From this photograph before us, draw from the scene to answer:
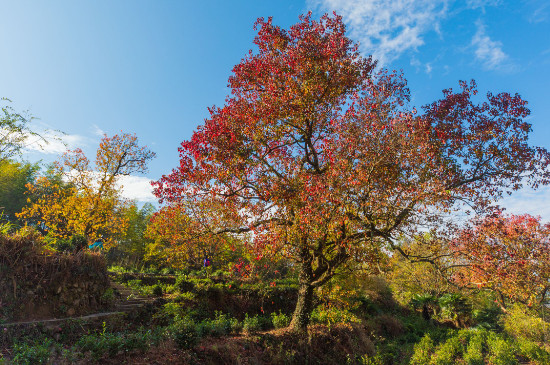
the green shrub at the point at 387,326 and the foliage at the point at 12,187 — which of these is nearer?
the green shrub at the point at 387,326

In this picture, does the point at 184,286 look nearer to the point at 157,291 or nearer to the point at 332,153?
the point at 157,291

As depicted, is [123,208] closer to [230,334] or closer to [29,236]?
[29,236]

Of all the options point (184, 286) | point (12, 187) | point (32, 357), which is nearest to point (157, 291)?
point (184, 286)

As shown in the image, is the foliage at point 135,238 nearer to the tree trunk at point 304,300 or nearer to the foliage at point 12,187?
the foliage at point 12,187

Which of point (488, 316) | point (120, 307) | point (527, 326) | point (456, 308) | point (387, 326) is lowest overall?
point (387, 326)

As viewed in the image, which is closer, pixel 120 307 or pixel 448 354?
pixel 448 354

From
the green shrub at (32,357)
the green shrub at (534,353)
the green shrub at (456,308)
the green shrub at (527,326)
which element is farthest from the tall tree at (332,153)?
the green shrub at (456,308)

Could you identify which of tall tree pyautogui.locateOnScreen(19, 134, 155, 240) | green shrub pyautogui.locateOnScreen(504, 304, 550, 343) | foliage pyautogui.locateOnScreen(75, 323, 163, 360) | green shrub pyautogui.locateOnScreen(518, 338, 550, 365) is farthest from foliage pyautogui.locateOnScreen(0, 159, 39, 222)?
green shrub pyautogui.locateOnScreen(504, 304, 550, 343)

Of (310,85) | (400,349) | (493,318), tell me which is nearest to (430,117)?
(310,85)

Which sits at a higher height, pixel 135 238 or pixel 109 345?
pixel 135 238

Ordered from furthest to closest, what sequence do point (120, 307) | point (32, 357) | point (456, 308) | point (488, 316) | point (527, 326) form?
point (456, 308) → point (488, 316) → point (527, 326) → point (120, 307) → point (32, 357)

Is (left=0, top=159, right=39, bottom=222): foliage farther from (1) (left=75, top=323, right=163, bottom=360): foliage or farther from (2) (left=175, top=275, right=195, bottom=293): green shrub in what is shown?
(1) (left=75, top=323, right=163, bottom=360): foliage

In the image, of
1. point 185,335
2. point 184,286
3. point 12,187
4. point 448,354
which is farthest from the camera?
point 12,187

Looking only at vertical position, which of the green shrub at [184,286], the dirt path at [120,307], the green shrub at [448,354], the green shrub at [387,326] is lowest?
the green shrub at [387,326]
